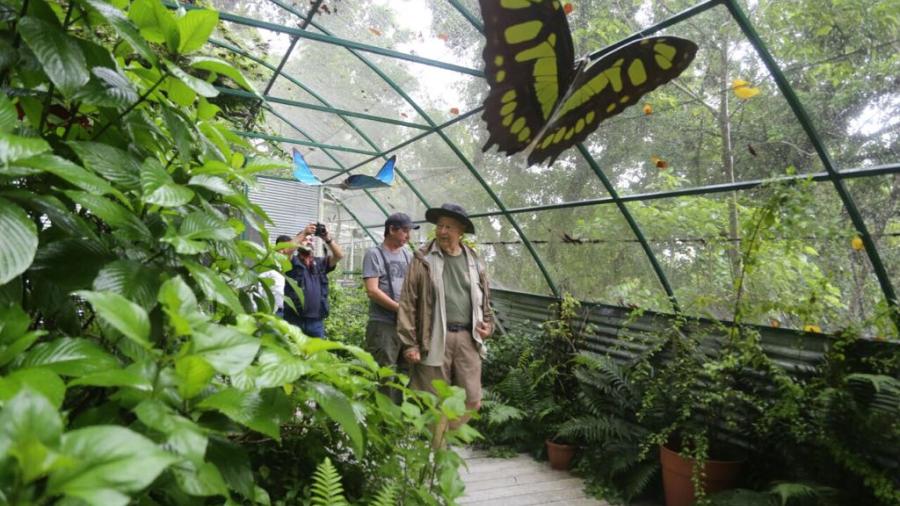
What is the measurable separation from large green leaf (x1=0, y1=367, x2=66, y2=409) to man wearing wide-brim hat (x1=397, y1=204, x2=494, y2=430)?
258 cm

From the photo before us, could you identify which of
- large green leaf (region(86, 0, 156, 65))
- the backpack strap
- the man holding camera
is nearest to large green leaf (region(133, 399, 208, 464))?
large green leaf (region(86, 0, 156, 65))

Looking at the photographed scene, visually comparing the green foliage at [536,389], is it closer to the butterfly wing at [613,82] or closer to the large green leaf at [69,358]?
the butterfly wing at [613,82]

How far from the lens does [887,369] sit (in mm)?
2600

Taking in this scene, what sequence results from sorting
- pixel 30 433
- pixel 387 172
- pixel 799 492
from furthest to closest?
pixel 387 172, pixel 799 492, pixel 30 433

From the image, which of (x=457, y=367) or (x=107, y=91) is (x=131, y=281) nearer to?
(x=107, y=91)

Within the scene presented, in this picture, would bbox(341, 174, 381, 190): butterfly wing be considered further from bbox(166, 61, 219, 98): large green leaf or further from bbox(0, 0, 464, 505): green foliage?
bbox(166, 61, 219, 98): large green leaf

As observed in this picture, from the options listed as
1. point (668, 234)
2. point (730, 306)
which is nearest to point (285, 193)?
point (668, 234)

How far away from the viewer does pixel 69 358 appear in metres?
0.53

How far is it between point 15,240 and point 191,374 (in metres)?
0.23

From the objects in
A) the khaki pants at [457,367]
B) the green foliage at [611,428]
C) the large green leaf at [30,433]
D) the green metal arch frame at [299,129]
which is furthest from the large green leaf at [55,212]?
the green metal arch frame at [299,129]

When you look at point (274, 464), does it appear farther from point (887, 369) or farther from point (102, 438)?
point (887, 369)

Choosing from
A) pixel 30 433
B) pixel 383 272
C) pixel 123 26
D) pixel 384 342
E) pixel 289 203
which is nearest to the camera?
pixel 30 433

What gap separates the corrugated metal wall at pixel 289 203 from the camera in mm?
7922

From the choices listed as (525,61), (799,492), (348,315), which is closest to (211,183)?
(525,61)
